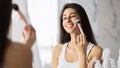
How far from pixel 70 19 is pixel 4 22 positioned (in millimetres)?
445

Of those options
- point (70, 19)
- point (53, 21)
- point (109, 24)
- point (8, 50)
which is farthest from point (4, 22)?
point (109, 24)

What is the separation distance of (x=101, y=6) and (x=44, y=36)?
37 centimetres

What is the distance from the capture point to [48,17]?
94 centimetres

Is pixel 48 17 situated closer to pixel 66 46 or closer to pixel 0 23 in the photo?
pixel 66 46

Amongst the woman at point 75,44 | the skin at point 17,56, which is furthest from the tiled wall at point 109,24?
the skin at point 17,56

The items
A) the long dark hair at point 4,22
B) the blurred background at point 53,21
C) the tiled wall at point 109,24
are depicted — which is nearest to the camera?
the long dark hair at point 4,22

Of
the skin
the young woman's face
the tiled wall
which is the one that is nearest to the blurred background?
the tiled wall

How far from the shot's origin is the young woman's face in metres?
0.78

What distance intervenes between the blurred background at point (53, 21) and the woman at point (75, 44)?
3.2 inches

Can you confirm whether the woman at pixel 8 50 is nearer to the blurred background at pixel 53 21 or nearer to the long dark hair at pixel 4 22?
the long dark hair at pixel 4 22

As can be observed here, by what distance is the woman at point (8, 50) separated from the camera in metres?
0.35

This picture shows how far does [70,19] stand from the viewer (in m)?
0.78

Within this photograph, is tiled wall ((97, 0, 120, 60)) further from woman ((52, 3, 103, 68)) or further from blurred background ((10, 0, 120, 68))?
woman ((52, 3, 103, 68))

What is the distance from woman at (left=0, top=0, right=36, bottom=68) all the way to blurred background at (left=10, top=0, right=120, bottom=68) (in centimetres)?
26
